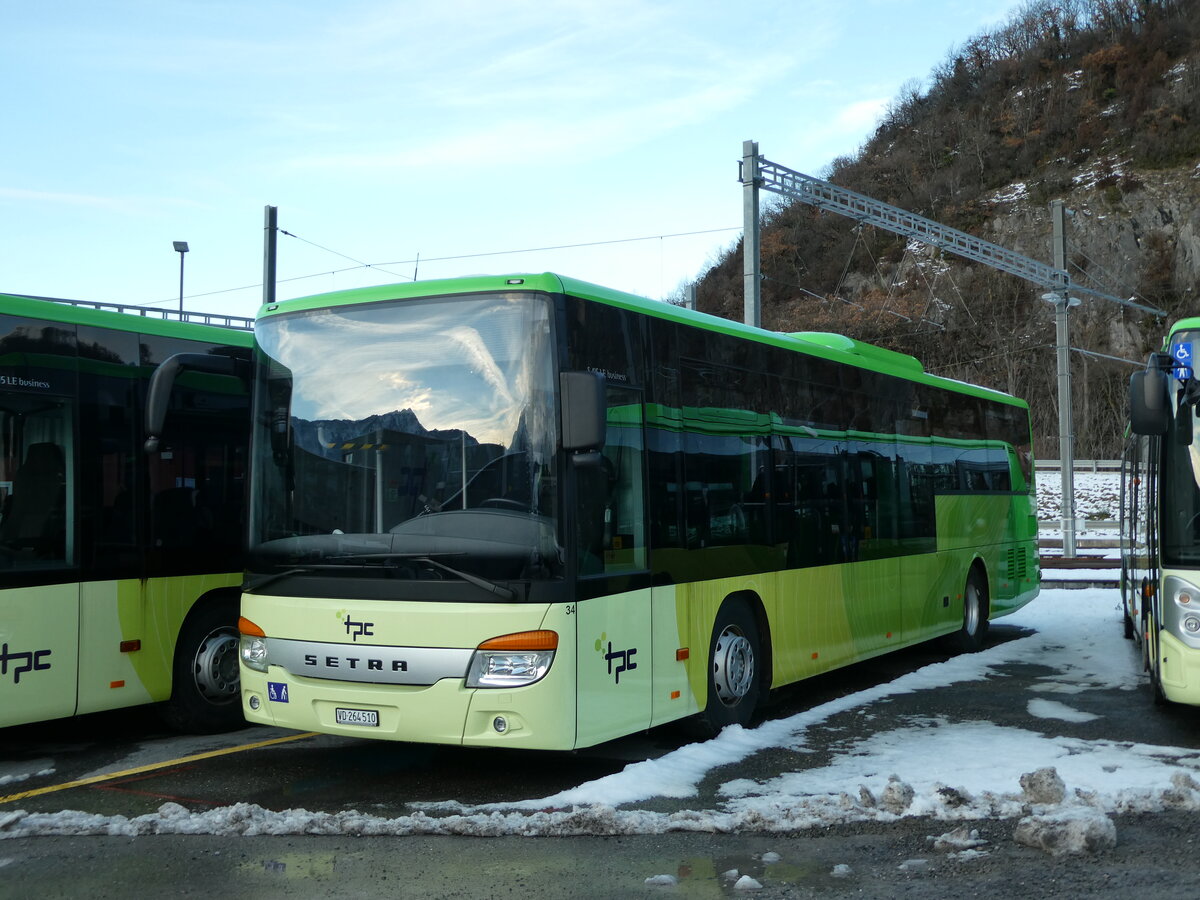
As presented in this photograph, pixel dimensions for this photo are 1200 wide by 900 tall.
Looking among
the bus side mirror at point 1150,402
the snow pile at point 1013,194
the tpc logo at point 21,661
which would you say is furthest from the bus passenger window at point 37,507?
the snow pile at point 1013,194

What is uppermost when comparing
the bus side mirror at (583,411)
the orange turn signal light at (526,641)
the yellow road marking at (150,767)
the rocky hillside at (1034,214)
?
the rocky hillside at (1034,214)

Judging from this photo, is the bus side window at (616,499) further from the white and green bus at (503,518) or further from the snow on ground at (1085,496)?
the snow on ground at (1085,496)

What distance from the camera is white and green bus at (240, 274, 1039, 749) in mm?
6652

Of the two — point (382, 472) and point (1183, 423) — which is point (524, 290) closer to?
point (382, 472)

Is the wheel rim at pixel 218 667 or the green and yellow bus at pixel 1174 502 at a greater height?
the green and yellow bus at pixel 1174 502

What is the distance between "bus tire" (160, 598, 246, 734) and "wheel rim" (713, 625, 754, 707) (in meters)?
3.63

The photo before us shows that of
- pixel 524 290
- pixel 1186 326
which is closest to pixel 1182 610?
pixel 1186 326

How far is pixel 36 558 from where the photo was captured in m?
7.84

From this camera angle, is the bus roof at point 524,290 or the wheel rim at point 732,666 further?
the wheel rim at point 732,666

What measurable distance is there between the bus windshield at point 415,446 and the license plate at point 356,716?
77cm

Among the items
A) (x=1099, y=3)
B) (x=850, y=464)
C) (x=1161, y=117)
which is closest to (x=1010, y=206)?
(x=1161, y=117)

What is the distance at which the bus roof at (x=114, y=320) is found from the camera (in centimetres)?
794

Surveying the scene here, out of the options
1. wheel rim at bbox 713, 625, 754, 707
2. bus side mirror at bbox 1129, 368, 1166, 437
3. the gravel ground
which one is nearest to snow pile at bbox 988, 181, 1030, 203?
bus side mirror at bbox 1129, 368, 1166, 437

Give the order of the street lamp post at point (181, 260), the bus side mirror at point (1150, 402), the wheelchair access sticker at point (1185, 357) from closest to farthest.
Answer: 1. the bus side mirror at point (1150, 402)
2. the wheelchair access sticker at point (1185, 357)
3. the street lamp post at point (181, 260)
